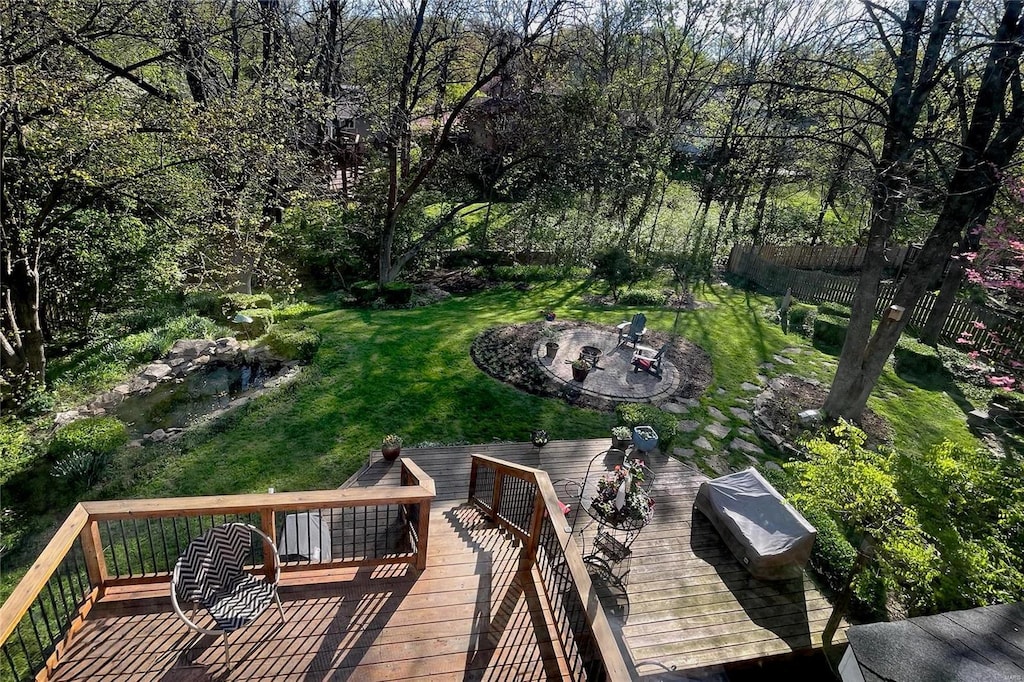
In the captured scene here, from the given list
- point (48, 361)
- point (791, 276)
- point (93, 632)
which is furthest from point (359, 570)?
point (791, 276)

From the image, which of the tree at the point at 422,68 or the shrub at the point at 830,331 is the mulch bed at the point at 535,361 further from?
the tree at the point at 422,68

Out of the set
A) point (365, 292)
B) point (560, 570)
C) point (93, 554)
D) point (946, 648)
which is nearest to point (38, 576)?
point (93, 554)

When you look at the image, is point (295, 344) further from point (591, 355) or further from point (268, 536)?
point (268, 536)

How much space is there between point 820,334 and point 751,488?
9443 millimetres

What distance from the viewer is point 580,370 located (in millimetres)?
10297

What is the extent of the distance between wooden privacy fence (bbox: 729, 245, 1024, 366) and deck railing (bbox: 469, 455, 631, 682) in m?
7.77

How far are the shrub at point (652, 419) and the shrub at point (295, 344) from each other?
700 centimetres

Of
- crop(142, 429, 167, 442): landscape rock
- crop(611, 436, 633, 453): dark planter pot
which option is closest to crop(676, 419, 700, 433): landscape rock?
crop(611, 436, 633, 453): dark planter pot

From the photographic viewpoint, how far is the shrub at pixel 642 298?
52.1 feet

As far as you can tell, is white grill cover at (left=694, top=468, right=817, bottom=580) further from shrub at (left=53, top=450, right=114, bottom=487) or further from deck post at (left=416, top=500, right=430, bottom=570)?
shrub at (left=53, top=450, right=114, bottom=487)

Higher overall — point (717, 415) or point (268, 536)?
point (268, 536)

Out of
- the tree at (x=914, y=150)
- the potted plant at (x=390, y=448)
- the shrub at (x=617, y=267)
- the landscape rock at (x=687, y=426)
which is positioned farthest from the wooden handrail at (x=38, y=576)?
the shrub at (x=617, y=267)

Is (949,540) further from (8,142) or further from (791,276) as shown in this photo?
(791,276)

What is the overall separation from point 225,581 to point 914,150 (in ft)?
34.8
